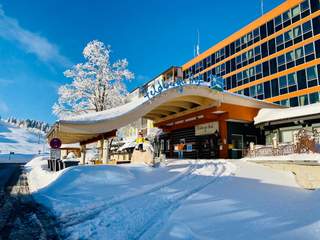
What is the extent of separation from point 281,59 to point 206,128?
16260mm

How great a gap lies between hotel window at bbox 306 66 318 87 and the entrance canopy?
663cm

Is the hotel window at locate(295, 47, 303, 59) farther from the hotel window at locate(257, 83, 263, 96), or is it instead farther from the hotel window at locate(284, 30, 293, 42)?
the hotel window at locate(257, 83, 263, 96)

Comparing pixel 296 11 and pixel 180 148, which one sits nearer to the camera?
pixel 180 148

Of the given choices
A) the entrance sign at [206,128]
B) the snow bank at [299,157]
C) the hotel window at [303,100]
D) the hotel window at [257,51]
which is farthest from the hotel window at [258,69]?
the snow bank at [299,157]

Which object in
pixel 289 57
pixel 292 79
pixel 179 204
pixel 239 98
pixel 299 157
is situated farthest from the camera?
pixel 289 57

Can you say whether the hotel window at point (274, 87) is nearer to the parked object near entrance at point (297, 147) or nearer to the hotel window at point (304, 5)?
the hotel window at point (304, 5)

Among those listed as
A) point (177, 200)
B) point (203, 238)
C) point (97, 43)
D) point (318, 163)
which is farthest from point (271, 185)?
point (97, 43)

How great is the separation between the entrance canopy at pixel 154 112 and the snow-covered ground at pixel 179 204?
3.71m

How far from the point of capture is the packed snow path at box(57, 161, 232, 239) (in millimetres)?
5395

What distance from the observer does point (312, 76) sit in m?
28.1

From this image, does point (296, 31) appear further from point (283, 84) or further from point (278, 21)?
point (283, 84)

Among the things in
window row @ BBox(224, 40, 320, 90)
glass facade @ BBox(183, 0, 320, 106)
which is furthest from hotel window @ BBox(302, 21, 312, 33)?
window row @ BBox(224, 40, 320, 90)

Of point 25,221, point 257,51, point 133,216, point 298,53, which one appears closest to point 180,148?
point 298,53

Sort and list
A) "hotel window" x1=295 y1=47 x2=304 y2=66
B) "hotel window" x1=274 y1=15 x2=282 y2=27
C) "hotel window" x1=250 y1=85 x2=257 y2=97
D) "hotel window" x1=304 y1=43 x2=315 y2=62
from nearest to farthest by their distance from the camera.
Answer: "hotel window" x1=304 y1=43 x2=315 y2=62
"hotel window" x1=295 y1=47 x2=304 y2=66
"hotel window" x1=274 y1=15 x2=282 y2=27
"hotel window" x1=250 y1=85 x2=257 y2=97
